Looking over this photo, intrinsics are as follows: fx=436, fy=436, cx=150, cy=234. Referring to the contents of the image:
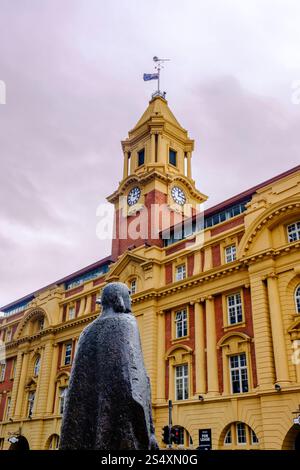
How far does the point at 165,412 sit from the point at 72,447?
26079mm

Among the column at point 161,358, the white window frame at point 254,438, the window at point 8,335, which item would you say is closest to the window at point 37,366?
the window at point 8,335

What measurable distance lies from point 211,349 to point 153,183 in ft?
60.6

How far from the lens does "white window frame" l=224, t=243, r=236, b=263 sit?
30.7m

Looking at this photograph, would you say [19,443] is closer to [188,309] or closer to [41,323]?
[41,323]

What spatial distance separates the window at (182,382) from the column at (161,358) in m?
1.18

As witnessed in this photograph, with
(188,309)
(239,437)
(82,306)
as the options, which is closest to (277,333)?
(239,437)

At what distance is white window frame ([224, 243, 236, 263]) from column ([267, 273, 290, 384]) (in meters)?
4.19

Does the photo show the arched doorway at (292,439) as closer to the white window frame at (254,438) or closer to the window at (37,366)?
the white window frame at (254,438)

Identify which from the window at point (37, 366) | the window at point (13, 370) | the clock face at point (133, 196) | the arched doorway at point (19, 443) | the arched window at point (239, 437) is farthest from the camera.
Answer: the window at point (13, 370)

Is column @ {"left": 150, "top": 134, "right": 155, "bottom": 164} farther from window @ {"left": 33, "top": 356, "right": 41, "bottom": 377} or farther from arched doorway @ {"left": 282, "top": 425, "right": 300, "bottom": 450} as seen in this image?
arched doorway @ {"left": 282, "top": 425, "right": 300, "bottom": 450}

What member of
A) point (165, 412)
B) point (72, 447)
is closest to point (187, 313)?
point (165, 412)

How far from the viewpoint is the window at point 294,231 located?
27328mm

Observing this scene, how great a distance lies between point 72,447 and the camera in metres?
5.98

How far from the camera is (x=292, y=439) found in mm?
23438
